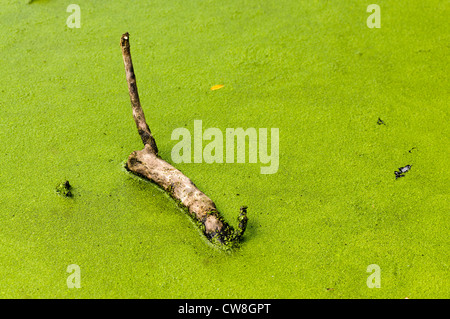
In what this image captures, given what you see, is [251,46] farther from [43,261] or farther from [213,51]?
[43,261]

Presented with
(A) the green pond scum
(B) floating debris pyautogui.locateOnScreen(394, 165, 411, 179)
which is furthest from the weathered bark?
(B) floating debris pyautogui.locateOnScreen(394, 165, 411, 179)

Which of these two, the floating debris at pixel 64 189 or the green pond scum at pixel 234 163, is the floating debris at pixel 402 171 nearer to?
the green pond scum at pixel 234 163

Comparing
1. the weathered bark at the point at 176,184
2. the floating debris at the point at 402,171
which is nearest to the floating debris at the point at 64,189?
the weathered bark at the point at 176,184

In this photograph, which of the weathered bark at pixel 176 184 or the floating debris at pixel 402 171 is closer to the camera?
the weathered bark at pixel 176 184

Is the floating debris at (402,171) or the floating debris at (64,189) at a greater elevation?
the floating debris at (402,171)

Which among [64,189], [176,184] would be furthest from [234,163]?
[64,189]

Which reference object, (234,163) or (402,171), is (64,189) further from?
(402,171)

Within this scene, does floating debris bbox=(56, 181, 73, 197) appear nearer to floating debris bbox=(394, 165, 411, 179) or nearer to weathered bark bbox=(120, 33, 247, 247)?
weathered bark bbox=(120, 33, 247, 247)
